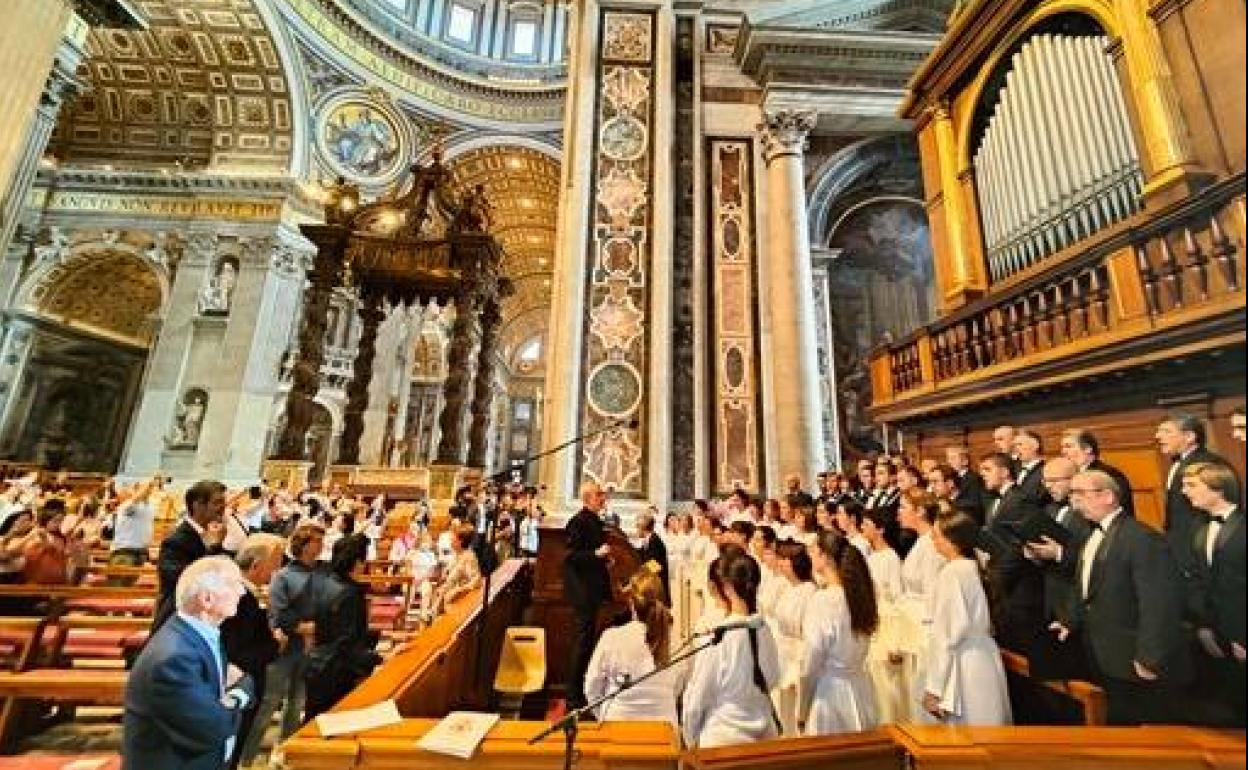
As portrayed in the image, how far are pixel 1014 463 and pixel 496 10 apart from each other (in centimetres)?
2478

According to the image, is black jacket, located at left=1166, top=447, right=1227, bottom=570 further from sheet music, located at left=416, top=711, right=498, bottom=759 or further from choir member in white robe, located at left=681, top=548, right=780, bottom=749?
sheet music, located at left=416, top=711, right=498, bottom=759

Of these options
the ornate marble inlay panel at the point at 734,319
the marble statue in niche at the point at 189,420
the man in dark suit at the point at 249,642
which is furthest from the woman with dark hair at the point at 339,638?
the marble statue in niche at the point at 189,420

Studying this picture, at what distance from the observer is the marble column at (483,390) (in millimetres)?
11453

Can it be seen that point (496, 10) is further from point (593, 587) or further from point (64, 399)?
point (593, 587)

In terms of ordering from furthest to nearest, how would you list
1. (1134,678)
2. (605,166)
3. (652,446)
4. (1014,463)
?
(605,166) → (652,446) → (1014,463) → (1134,678)

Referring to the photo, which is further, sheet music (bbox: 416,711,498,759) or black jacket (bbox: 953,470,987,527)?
black jacket (bbox: 953,470,987,527)

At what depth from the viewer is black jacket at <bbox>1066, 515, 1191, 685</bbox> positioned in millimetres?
1056

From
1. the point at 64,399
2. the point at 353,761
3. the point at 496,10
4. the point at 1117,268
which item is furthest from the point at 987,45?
the point at 64,399

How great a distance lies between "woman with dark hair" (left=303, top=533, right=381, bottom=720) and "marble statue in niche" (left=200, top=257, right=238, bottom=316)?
51.7 ft

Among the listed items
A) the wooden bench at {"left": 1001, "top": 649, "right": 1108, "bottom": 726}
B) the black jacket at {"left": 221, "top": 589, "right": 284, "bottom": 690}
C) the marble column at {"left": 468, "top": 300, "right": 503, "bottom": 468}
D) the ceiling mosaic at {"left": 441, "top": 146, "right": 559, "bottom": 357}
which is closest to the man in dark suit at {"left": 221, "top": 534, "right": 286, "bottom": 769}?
the black jacket at {"left": 221, "top": 589, "right": 284, "bottom": 690}

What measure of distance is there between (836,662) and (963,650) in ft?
1.49

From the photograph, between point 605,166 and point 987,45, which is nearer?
point 987,45

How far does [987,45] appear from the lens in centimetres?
463

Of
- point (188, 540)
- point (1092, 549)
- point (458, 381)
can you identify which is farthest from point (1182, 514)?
point (458, 381)
